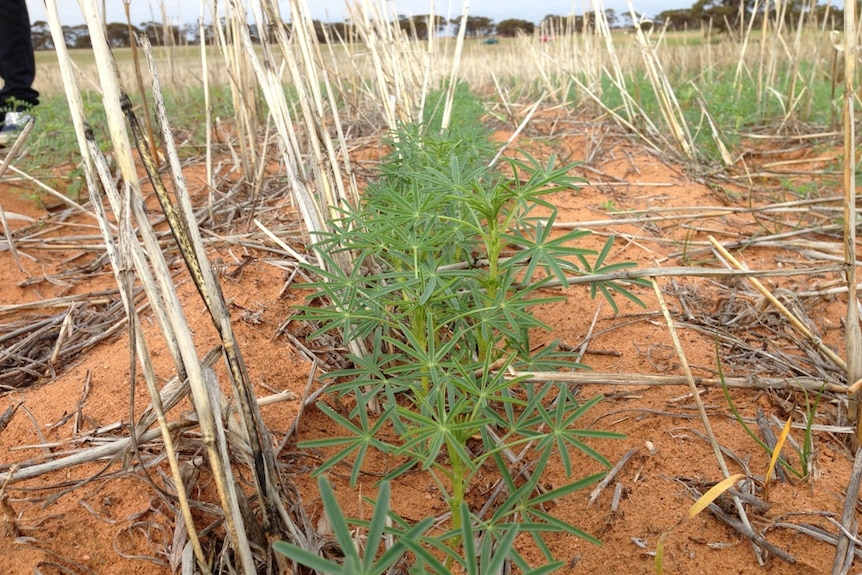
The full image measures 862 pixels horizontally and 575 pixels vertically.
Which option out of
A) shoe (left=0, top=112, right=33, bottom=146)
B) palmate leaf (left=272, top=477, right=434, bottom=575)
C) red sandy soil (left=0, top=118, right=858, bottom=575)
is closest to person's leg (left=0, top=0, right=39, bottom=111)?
shoe (left=0, top=112, right=33, bottom=146)

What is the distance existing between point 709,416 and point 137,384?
50.1 inches

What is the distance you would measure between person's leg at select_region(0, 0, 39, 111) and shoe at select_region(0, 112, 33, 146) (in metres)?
0.06

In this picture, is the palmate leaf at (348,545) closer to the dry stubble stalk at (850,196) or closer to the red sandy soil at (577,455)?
the red sandy soil at (577,455)

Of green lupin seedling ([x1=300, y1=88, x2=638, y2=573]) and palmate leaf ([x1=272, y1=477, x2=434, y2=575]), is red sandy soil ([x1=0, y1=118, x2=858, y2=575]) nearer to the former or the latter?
green lupin seedling ([x1=300, y1=88, x2=638, y2=573])

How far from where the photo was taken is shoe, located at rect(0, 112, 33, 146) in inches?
113

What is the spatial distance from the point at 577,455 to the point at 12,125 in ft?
10.6

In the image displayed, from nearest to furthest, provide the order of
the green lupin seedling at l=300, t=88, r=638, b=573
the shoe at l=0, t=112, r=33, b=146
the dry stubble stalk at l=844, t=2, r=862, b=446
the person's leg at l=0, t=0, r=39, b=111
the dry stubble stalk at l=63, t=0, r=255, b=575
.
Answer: the dry stubble stalk at l=63, t=0, r=255, b=575, the green lupin seedling at l=300, t=88, r=638, b=573, the dry stubble stalk at l=844, t=2, r=862, b=446, the shoe at l=0, t=112, r=33, b=146, the person's leg at l=0, t=0, r=39, b=111

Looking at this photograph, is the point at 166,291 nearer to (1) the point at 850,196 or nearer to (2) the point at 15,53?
(1) the point at 850,196

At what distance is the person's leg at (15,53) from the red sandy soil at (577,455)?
166cm

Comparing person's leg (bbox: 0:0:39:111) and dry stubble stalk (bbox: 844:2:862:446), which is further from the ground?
person's leg (bbox: 0:0:39:111)

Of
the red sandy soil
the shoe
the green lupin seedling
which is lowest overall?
the red sandy soil

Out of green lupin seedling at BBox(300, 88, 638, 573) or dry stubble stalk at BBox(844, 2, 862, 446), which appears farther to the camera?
dry stubble stalk at BBox(844, 2, 862, 446)

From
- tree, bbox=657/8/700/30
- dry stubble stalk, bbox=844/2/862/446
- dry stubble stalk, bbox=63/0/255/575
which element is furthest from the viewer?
tree, bbox=657/8/700/30

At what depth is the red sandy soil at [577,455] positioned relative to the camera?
1042mm
